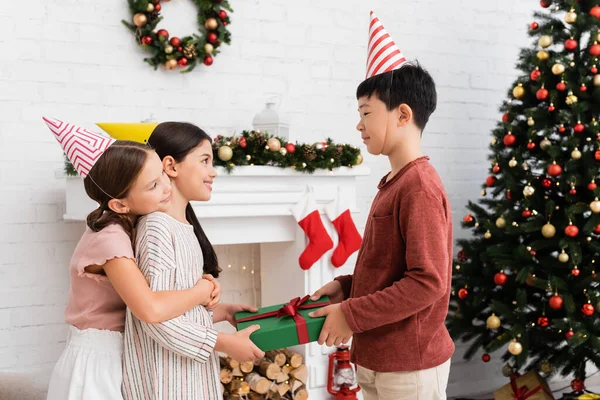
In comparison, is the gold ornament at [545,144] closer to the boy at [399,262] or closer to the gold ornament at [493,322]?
the gold ornament at [493,322]

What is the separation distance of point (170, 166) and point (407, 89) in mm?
640

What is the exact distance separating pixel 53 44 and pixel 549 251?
233cm

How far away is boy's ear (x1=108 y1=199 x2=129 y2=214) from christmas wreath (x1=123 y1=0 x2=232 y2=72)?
145 cm

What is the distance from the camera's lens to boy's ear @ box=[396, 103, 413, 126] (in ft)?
5.51

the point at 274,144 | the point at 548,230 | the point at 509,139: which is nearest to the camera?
the point at 274,144

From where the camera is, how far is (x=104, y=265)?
1.53 m

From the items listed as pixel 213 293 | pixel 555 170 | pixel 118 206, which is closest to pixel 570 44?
pixel 555 170

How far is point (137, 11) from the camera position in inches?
113

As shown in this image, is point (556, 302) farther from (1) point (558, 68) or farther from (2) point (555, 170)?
(1) point (558, 68)

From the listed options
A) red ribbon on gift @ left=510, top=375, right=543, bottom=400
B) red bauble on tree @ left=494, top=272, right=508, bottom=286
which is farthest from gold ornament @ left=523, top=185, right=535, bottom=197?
red ribbon on gift @ left=510, top=375, right=543, bottom=400

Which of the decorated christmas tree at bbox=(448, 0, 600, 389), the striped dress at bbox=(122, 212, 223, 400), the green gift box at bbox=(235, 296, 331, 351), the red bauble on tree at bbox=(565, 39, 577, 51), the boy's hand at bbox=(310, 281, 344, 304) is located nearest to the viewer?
the striped dress at bbox=(122, 212, 223, 400)

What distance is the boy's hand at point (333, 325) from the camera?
5.33 feet

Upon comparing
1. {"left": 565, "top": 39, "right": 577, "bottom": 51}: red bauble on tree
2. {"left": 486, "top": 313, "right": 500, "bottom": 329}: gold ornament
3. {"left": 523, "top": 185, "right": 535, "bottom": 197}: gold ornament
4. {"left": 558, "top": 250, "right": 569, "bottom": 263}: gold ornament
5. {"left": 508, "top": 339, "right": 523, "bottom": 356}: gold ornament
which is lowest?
{"left": 508, "top": 339, "right": 523, "bottom": 356}: gold ornament

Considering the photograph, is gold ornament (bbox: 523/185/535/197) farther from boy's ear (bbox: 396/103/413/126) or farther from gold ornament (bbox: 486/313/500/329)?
boy's ear (bbox: 396/103/413/126)
